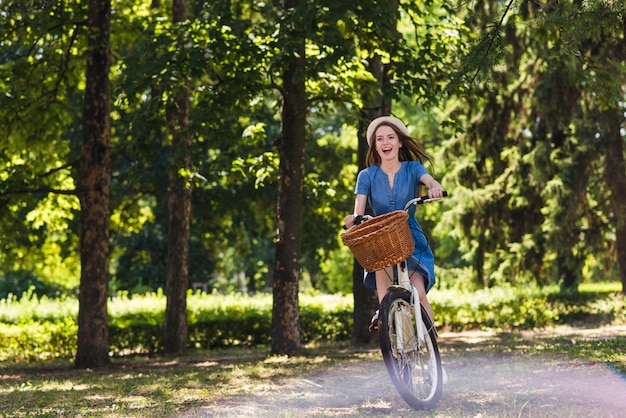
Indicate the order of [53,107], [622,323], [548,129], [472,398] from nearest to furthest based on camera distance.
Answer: [472,398] < [53,107] < [622,323] < [548,129]

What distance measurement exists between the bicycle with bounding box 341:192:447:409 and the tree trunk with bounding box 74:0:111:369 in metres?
6.96

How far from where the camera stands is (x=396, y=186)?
6203 millimetres

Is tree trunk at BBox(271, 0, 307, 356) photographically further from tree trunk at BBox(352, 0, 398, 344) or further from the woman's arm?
the woman's arm

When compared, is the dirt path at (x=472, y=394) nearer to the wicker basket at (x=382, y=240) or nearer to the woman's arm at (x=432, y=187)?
the wicker basket at (x=382, y=240)

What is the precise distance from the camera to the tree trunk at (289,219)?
11.4m

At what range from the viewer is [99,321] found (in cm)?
1196

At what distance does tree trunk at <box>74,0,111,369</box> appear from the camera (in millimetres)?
11828

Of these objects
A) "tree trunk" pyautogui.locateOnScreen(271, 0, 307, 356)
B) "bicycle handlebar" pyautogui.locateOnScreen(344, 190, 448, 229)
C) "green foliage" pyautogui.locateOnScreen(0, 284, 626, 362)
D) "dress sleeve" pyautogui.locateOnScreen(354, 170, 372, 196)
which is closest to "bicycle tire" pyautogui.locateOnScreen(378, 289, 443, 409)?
"bicycle handlebar" pyautogui.locateOnScreen(344, 190, 448, 229)

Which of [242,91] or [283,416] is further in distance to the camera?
[242,91]

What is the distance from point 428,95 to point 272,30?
244cm

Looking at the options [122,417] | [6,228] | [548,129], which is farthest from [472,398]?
[548,129]

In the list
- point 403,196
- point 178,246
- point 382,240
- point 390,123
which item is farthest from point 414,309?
point 178,246

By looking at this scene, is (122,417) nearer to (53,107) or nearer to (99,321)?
(99,321)

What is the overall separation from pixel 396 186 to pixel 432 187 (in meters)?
0.37
